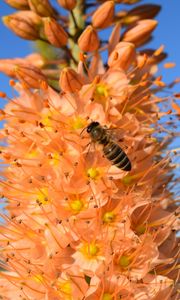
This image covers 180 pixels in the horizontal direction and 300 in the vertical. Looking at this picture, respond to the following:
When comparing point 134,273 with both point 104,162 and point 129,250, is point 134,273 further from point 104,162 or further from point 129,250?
point 104,162

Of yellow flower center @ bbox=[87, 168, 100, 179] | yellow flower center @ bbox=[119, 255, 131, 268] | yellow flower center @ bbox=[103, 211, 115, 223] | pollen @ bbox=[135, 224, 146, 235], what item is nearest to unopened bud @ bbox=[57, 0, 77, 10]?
yellow flower center @ bbox=[87, 168, 100, 179]

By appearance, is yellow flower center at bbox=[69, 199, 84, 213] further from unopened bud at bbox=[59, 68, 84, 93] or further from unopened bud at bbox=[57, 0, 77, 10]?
unopened bud at bbox=[57, 0, 77, 10]

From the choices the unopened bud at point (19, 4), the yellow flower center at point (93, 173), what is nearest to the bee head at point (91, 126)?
the yellow flower center at point (93, 173)

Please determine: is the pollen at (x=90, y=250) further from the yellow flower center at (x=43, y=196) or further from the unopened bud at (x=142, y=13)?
the unopened bud at (x=142, y=13)

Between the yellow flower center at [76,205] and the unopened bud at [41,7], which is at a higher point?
the unopened bud at [41,7]

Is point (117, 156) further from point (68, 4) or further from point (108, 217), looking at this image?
point (68, 4)

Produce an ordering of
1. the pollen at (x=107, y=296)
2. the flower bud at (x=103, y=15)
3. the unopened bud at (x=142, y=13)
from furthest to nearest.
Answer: the unopened bud at (x=142, y=13) → the flower bud at (x=103, y=15) → the pollen at (x=107, y=296)
